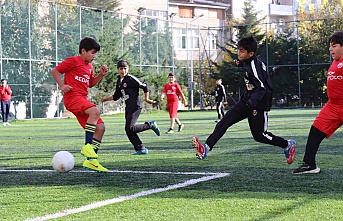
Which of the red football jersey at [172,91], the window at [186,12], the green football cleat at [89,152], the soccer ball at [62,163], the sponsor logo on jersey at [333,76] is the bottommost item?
the soccer ball at [62,163]

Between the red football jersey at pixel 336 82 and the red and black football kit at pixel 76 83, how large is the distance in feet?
10.6

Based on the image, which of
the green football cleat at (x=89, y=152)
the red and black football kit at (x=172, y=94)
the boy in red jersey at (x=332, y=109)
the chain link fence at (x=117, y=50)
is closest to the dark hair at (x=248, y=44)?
the boy in red jersey at (x=332, y=109)

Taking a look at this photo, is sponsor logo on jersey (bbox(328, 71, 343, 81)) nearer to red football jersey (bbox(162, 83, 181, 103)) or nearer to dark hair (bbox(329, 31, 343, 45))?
dark hair (bbox(329, 31, 343, 45))

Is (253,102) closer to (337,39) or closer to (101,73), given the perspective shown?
(337,39)

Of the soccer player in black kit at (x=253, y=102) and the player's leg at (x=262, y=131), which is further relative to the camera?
the player's leg at (x=262, y=131)

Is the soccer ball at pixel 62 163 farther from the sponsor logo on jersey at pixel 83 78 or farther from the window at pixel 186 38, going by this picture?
the window at pixel 186 38

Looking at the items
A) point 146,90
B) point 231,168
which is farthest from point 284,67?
point 231,168

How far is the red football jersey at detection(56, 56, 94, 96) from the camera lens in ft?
30.7

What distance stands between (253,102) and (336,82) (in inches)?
41.2

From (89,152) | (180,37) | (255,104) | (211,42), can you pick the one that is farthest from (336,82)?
(180,37)

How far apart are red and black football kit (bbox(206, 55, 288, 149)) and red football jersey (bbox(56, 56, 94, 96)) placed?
77.9 inches

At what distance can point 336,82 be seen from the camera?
26.8ft

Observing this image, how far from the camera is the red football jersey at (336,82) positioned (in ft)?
26.6

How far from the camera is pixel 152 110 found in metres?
44.4
